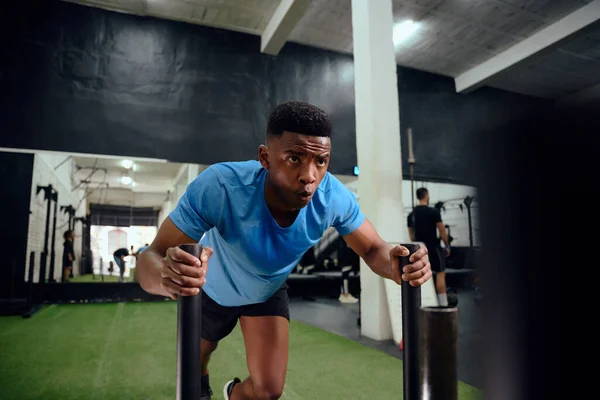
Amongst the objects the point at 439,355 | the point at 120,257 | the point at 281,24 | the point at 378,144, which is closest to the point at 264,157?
the point at 439,355

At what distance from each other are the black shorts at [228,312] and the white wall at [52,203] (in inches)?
208

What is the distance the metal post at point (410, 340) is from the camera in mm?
885

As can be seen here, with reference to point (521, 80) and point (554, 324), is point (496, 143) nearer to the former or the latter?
point (554, 324)

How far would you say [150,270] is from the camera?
1255 millimetres

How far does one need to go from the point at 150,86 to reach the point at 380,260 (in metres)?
4.91

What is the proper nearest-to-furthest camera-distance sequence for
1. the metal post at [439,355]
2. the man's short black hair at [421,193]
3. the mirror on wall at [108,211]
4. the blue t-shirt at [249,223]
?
the metal post at [439,355], the blue t-shirt at [249,223], the man's short black hair at [421,193], the mirror on wall at [108,211]

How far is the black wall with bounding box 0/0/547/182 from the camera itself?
16.7 feet

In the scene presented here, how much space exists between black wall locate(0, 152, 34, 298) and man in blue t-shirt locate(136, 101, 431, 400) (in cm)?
501

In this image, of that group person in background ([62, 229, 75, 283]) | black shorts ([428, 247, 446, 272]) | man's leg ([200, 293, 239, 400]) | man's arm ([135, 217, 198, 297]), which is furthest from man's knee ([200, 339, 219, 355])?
person in background ([62, 229, 75, 283])

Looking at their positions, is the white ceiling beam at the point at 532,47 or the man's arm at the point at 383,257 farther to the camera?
the white ceiling beam at the point at 532,47

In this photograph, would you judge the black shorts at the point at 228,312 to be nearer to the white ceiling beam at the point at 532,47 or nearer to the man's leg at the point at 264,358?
the man's leg at the point at 264,358

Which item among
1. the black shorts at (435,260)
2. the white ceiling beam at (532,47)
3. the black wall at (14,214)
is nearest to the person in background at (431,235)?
the black shorts at (435,260)

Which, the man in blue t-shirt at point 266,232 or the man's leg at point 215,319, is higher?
the man in blue t-shirt at point 266,232

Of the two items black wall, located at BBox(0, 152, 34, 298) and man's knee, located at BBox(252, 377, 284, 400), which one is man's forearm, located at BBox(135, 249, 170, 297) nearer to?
man's knee, located at BBox(252, 377, 284, 400)
